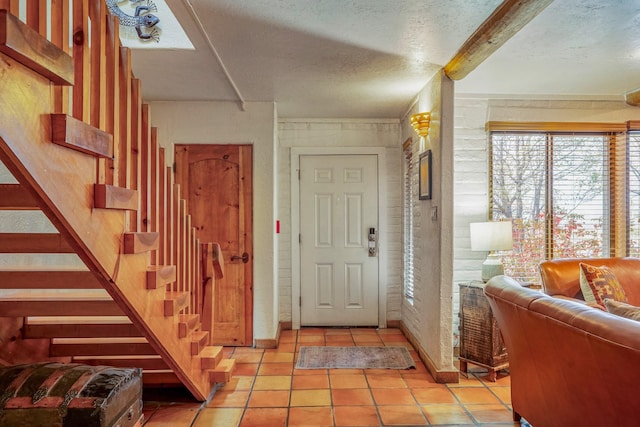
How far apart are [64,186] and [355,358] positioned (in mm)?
2812

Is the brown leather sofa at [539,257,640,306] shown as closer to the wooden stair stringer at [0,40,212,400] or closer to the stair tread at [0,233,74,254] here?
the wooden stair stringer at [0,40,212,400]

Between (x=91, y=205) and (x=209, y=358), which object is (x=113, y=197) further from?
(x=209, y=358)

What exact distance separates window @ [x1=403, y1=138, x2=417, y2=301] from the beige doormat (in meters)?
0.62

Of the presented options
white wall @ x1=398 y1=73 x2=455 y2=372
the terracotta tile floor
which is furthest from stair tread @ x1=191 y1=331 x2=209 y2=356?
white wall @ x1=398 y1=73 x2=455 y2=372

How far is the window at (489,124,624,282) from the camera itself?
3.57 m

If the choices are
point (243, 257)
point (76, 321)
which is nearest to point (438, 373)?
point (243, 257)

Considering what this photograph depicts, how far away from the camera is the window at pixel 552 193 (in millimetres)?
3570

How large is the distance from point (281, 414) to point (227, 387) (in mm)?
584

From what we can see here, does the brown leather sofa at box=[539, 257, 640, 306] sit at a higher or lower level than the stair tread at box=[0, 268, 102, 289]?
lower

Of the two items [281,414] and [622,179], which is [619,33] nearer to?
[622,179]

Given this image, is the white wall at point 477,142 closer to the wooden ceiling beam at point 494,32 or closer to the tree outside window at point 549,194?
the tree outside window at point 549,194

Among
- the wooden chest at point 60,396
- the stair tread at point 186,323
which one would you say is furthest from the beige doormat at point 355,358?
the wooden chest at point 60,396

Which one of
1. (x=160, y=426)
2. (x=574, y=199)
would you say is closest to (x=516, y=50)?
(x=574, y=199)

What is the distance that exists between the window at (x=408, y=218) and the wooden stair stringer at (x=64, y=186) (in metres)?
2.67
